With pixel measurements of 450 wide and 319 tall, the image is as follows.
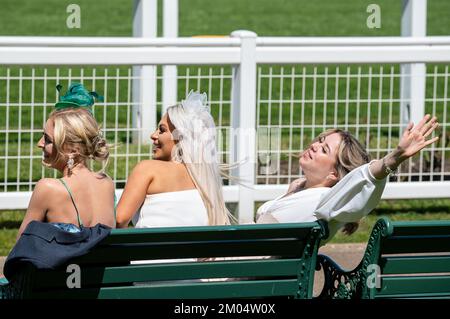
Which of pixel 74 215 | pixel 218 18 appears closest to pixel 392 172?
pixel 74 215

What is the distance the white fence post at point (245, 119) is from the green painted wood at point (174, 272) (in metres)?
3.02

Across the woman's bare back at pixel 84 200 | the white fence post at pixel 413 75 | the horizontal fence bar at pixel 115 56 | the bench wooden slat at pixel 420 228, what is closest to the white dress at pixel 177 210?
the woman's bare back at pixel 84 200

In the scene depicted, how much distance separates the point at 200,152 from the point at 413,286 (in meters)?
1.01

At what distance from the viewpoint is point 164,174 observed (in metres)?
4.84

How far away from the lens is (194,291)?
171 inches

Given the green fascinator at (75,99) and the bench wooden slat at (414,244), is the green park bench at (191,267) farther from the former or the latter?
the green fascinator at (75,99)

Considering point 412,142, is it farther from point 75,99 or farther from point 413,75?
point 413,75

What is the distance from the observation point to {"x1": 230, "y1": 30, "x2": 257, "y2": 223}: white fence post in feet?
24.5

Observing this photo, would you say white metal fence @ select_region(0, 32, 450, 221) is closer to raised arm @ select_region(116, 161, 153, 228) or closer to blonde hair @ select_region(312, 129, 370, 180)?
blonde hair @ select_region(312, 129, 370, 180)

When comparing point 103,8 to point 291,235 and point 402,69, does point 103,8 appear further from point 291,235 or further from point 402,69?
point 291,235

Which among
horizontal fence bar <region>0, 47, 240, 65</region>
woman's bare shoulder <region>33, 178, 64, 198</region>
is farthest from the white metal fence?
woman's bare shoulder <region>33, 178, 64, 198</region>

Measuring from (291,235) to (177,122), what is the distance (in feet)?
2.77

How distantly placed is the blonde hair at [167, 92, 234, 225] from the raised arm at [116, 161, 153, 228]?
0.18 metres
